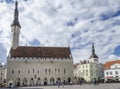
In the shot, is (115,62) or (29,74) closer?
(29,74)

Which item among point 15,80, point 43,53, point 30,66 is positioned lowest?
point 15,80

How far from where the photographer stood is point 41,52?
237 feet

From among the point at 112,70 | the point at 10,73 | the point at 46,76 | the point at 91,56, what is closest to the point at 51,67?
the point at 46,76

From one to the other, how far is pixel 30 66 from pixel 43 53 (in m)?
6.42

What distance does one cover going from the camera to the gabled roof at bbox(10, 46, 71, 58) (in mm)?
70250

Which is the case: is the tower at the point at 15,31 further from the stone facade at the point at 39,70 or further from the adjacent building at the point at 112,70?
the adjacent building at the point at 112,70

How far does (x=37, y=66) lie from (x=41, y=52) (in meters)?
5.42

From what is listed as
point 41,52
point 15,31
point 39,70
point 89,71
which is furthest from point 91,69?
point 15,31

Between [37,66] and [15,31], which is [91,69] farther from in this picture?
[15,31]

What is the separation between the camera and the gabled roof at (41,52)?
7025cm

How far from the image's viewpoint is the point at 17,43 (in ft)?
242

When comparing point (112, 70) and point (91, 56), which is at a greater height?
point (91, 56)

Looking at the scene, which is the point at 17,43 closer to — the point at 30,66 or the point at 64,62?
the point at 30,66

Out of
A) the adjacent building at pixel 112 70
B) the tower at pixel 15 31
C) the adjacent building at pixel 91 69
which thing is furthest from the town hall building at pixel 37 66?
the adjacent building at pixel 91 69
